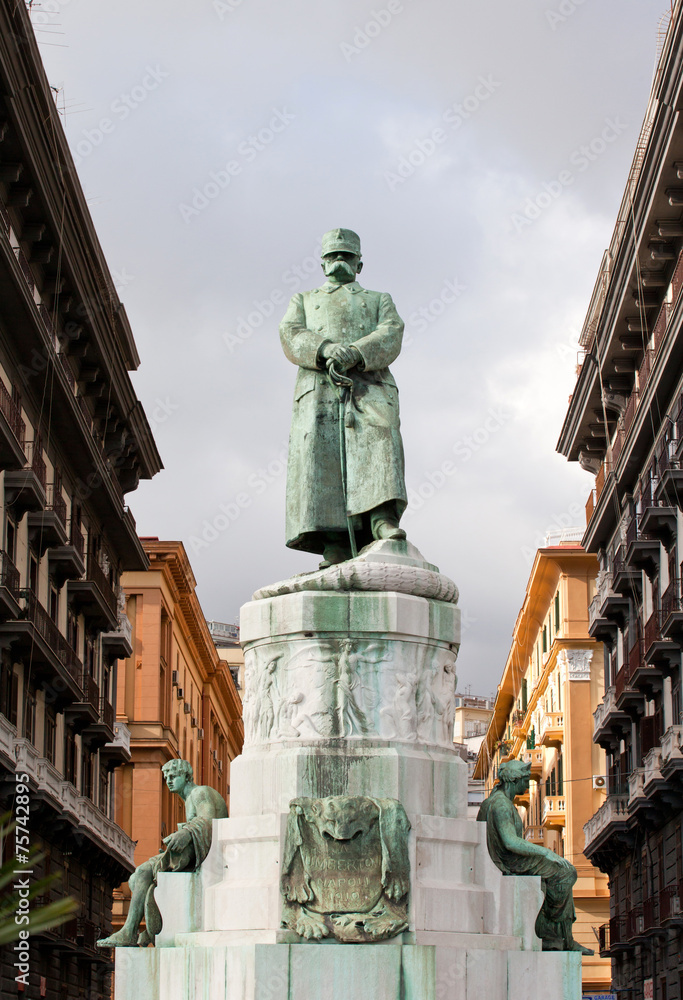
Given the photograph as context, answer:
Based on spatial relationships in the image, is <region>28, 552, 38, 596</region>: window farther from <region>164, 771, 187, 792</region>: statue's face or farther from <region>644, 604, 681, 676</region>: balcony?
<region>164, 771, 187, 792</region>: statue's face

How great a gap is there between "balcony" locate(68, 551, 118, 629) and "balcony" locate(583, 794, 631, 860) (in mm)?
15310

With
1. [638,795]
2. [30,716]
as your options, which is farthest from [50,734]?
[638,795]

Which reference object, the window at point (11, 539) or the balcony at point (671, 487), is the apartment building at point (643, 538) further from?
the window at point (11, 539)

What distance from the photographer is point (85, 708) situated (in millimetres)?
41750

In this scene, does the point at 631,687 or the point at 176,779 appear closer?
the point at 176,779

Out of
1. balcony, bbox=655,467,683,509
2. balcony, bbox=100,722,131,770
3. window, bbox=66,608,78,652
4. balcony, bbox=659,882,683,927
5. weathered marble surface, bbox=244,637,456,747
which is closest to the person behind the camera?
weathered marble surface, bbox=244,637,456,747

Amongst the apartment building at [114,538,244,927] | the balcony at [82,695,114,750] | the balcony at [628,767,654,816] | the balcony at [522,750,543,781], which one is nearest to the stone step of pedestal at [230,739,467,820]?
the balcony at [628,767,654,816]

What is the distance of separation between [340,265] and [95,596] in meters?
31.6

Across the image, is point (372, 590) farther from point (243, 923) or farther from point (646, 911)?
point (646, 911)

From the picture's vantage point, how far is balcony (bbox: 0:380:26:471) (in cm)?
3105

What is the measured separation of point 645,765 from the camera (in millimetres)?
40438

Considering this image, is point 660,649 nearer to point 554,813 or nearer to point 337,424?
point 554,813

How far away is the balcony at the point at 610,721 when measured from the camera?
152ft

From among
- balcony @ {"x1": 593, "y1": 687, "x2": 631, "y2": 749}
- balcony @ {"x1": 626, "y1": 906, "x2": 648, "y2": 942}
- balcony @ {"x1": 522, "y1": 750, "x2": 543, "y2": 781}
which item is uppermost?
balcony @ {"x1": 522, "y1": 750, "x2": 543, "y2": 781}
